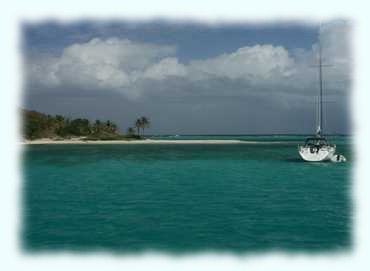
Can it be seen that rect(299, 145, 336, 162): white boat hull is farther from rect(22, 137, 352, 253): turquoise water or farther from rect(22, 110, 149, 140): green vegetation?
rect(22, 110, 149, 140): green vegetation

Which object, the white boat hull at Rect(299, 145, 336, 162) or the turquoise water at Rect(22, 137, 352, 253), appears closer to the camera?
the turquoise water at Rect(22, 137, 352, 253)

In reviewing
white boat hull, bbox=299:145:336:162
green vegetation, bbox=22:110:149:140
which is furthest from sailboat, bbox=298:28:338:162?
green vegetation, bbox=22:110:149:140

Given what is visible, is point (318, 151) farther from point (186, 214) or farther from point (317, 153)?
point (186, 214)

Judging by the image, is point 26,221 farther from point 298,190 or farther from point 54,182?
point 298,190

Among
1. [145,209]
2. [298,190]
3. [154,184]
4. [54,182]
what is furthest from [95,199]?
[298,190]

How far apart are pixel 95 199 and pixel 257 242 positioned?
1288 cm

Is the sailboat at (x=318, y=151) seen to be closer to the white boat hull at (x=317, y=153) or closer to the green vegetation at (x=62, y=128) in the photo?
the white boat hull at (x=317, y=153)

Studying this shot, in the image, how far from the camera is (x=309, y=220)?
Answer: 60.4 ft

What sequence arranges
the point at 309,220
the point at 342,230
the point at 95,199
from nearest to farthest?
the point at 342,230, the point at 309,220, the point at 95,199

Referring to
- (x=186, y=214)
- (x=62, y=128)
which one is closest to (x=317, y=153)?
(x=186, y=214)

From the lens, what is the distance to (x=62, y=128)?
451 feet

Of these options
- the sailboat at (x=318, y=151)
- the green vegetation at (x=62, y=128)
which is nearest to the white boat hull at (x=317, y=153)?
the sailboat at (x=318, y=151)

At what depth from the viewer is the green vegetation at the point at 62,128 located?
13138 cm

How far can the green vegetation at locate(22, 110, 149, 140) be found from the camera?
131375 mm
